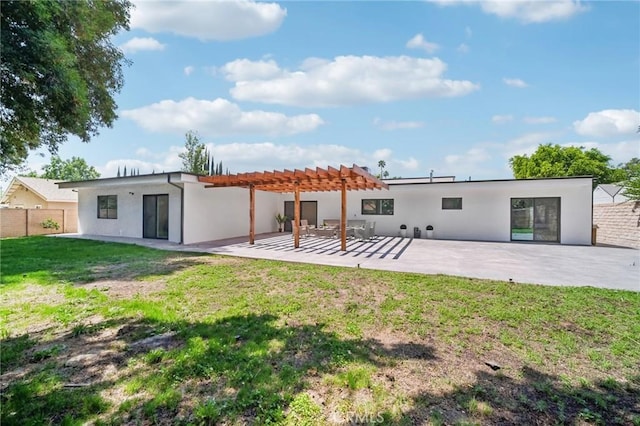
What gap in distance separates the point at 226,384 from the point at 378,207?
14.4 m

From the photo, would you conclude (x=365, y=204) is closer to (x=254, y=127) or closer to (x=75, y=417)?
(x=254, y=127)

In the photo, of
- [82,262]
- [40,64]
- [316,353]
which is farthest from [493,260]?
[82,262]

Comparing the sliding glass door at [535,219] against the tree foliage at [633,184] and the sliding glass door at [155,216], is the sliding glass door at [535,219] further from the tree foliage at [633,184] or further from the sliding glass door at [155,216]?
the sliding glass door at [155,216]

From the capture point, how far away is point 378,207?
16328 mm

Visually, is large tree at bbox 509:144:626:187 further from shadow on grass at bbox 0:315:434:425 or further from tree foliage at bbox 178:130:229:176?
shadow on grass at bbox 0:315:434:425

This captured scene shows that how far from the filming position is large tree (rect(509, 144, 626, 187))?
29891 mm

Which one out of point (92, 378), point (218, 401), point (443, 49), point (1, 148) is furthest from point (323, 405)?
point (443, 49)

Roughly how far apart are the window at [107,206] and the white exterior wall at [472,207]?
10.4 meters

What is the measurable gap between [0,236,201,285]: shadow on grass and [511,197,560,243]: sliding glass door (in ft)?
44.3

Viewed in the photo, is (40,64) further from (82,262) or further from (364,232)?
(364,232)

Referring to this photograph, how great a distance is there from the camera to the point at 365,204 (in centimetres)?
1662

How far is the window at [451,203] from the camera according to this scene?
47.8 ft

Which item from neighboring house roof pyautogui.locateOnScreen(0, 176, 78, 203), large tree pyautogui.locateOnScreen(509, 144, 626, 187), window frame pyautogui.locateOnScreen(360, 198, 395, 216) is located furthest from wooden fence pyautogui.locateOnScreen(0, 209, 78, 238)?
large tree pyautogui.locateOnScreen(509, 144, 626, 187)

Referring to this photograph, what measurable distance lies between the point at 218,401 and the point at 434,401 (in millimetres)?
1732
